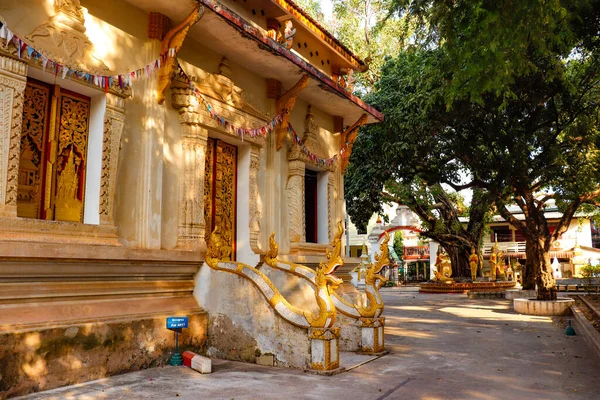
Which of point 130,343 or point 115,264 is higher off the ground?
point 115,264

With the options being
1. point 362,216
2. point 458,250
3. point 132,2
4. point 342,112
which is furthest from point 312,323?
point 458,250

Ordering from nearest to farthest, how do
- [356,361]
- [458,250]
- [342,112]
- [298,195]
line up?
1. [356,361]
2. [298,195]
3. [342,112]
4. [458,250]

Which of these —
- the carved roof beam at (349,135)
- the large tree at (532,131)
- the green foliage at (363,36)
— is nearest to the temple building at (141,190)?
the carved roof beam at (349,135)

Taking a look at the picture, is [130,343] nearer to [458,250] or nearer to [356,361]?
[356,361]

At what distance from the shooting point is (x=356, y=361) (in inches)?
268

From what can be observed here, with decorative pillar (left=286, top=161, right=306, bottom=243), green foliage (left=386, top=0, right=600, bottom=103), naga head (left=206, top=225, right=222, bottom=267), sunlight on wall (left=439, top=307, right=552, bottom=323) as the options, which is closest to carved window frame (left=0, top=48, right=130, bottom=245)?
naga head (left=206, top=225, right=222, bottom=267)

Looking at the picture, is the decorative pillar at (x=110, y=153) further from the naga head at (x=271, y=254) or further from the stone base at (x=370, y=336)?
the stone base at (x=370, y=336)

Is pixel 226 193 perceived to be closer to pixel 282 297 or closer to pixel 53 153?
pixel 282 297

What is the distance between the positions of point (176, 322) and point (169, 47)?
352cm

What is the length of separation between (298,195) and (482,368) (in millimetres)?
4289

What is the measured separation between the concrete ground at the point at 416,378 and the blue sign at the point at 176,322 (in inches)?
19.8

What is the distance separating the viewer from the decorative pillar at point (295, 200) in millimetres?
9188

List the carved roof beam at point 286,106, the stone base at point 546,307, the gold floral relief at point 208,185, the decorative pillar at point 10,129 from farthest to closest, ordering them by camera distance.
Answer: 1. the stone base at point 546,307
2. the carved roof beam at point 286,106
3. the gold floral relief at point 208,185
4. the decorative pillar at point 10,129

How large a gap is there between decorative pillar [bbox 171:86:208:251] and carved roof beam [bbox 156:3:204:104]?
0.32 meters
